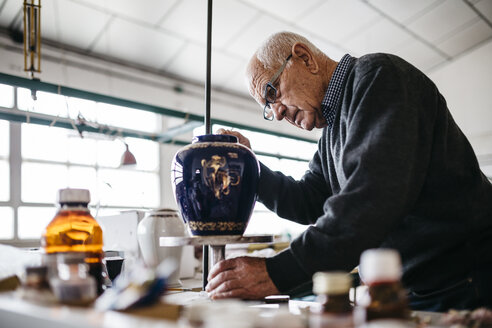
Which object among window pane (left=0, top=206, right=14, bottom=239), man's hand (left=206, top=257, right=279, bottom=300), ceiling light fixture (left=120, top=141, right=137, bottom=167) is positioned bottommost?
window pane (left=0, top=206, right=14, bottom=239)

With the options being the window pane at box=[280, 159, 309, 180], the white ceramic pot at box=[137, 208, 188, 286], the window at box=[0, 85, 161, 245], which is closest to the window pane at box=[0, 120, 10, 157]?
the window at box=[0, 85, 161, 245]

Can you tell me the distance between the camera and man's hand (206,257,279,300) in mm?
989

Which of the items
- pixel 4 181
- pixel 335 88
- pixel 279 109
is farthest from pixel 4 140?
pixel 335 88

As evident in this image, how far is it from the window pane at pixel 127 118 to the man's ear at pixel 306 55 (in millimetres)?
4926

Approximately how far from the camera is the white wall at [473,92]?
7934 mm

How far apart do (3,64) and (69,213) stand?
17.0 feet

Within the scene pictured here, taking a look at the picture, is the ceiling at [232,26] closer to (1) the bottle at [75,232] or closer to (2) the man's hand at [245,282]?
(1) the bottle at [75,232]

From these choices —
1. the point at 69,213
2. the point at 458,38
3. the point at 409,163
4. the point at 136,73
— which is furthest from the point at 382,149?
the point at 458,38

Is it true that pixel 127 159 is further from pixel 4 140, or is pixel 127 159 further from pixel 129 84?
pixel 129 84

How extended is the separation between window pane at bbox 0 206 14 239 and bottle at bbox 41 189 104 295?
16.3 feet

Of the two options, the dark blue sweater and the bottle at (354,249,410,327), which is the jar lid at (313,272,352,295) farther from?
the dark blue sweater

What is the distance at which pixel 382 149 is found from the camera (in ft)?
3.10

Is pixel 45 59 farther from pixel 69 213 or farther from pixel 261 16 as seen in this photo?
pixel 69 213

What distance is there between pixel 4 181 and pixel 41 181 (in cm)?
45
